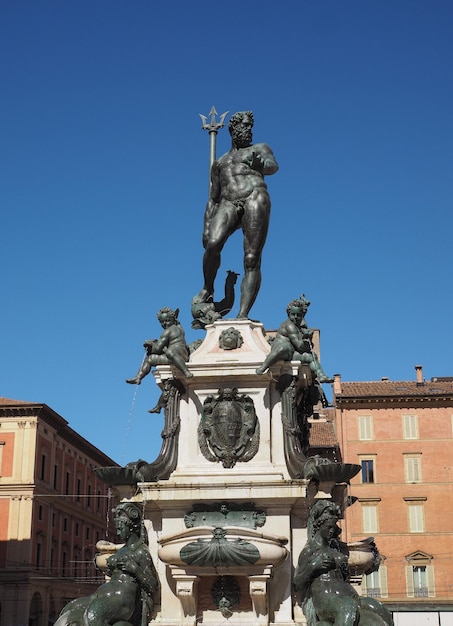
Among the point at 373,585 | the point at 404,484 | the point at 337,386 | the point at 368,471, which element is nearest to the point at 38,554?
the point at 373,585

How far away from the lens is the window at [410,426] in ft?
191

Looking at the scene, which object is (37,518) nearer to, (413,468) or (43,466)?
(43,466)

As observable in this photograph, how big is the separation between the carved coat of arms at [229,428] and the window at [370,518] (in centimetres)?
4634

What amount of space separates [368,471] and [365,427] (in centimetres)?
281

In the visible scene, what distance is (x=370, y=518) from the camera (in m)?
56.3

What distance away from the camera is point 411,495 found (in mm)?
56625

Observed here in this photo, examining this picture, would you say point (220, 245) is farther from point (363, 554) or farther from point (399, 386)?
point (399, 386)

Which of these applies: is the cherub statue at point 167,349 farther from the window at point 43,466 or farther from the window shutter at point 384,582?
the window at point 43,466

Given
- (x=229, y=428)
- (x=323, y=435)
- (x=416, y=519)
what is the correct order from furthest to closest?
1. (x=323, y=435)
2. (x=416, y=519)
3. (x=229, y=428)

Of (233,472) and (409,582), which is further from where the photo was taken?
(409,582)

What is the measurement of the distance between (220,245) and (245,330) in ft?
5.25

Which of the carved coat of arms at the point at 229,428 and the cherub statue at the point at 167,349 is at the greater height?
the cherub statue at the point at 167,349

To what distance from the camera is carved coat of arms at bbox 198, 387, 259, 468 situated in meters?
11.6

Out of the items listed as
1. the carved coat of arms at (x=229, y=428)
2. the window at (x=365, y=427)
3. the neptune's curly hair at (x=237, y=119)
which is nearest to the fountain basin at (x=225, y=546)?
the carved coat of arms at (x=229, y=428)
